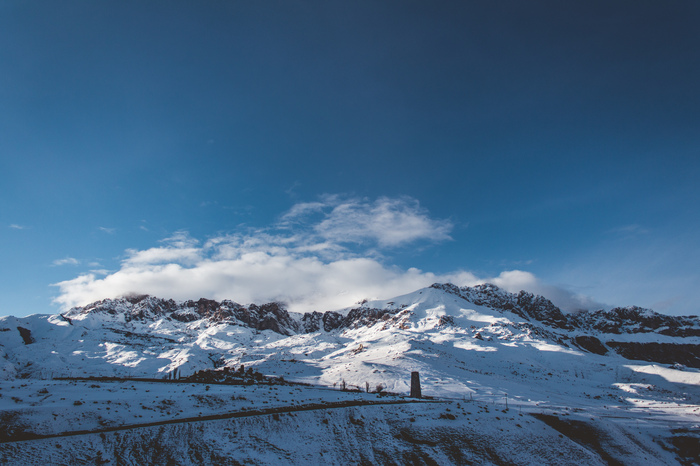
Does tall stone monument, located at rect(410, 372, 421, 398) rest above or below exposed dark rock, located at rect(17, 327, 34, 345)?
above

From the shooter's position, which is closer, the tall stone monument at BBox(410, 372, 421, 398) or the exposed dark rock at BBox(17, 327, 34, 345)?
the tall stone monument at BBox(410, 372, 421, 398)

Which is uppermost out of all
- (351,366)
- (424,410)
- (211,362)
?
(424,410)

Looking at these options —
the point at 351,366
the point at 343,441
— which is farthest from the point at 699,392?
the point at 343,441

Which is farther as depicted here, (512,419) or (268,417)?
(512,419)

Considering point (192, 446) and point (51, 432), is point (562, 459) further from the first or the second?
point (51, 432)

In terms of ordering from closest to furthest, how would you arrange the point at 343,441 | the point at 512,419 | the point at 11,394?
the point at 343,441 < the point at 11,394 < the point at 512,419

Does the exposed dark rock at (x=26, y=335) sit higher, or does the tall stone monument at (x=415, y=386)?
the tall stone monument at (x=415, y=386)

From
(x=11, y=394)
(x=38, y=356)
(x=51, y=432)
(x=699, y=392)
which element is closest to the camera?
(x=51, y=432)

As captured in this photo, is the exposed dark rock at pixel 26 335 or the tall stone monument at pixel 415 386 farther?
the exposed dark rock at pixel 26 335

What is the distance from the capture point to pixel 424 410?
1941 centimetres

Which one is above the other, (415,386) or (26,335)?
(415,386)

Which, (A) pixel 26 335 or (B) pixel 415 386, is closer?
(B) pixel 415 386

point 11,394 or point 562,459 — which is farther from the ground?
point 11,394

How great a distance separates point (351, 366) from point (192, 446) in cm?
6488
